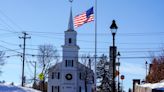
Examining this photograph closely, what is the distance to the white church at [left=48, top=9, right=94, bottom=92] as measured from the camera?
117m

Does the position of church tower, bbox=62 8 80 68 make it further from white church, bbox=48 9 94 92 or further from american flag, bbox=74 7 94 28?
american flag, bbox=74 7 94 28

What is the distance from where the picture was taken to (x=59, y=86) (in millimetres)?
119875

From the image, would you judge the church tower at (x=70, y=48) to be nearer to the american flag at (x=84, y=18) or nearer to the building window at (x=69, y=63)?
the building window at (x=69, y=63)

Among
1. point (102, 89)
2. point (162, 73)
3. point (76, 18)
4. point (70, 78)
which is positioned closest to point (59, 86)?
point (70, 78)

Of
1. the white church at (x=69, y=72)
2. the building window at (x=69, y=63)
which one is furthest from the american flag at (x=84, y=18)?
the building window at (x=69, y=63)

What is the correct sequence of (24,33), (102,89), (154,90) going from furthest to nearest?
(102,89) → (24,33) → (154,90)

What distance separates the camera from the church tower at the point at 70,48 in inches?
4604

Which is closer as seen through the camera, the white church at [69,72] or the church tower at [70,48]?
the church tower at [70,48]

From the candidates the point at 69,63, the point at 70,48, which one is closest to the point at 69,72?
the point at 69,63

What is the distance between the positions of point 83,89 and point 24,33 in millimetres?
35360

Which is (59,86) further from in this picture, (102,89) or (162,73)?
(162,73)

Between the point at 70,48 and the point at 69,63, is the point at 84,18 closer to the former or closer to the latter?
the point at 70,48

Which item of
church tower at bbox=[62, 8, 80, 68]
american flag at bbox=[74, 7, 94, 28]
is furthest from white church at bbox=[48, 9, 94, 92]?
american flag at bbox=[74, 7, 94, 28]

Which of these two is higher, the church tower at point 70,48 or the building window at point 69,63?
the church tower at point 70,48
